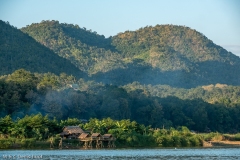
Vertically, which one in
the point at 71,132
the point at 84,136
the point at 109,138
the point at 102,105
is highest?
the point at 102,105

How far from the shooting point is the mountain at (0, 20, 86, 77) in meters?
128

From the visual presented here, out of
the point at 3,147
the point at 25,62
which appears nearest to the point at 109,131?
the point at 3,147

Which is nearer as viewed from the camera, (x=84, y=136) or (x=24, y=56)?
(x=84, y=136)

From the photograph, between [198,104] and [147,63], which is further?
[147,63]

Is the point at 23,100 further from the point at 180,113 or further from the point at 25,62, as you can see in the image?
the point at 25,62

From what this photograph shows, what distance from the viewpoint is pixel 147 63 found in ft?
620

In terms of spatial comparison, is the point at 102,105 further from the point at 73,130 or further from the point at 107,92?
the point at 73,130

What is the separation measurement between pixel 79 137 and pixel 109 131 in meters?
4.65

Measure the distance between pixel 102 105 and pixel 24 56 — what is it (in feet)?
147

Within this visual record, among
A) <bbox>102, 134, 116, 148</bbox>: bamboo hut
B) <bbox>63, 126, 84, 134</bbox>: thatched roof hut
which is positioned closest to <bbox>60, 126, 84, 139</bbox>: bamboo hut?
<bbox>63, 126, 84, 134</bbox>: thatched roof hut

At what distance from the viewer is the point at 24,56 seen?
135 metres

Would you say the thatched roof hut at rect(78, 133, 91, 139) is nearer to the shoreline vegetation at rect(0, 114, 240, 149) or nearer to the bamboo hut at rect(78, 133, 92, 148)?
the bamboo hut at rect(78, 133, 92, 148)

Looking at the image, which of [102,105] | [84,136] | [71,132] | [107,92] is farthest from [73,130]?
[107,92]

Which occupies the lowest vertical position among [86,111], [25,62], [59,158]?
[59,158]
